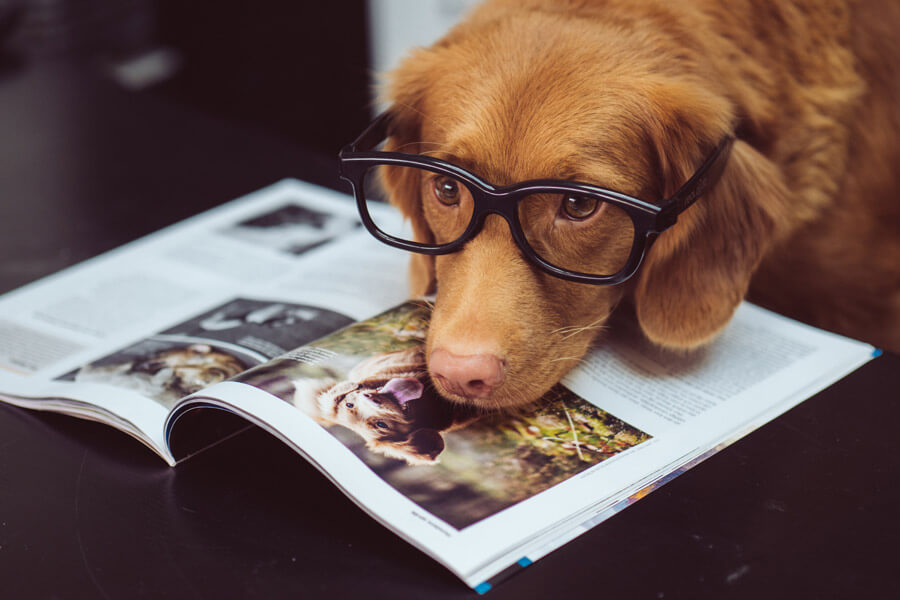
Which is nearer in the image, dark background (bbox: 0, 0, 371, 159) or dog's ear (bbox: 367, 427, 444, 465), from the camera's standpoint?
dog's ear (bbox: 367, 427, 444, 465)

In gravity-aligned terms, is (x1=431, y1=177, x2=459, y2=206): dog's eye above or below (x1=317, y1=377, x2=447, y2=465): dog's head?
above

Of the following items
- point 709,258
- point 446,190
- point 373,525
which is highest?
point 446,190

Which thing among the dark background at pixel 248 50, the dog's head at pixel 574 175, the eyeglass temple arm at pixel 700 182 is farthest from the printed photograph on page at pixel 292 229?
the dark background at pixel 248 50

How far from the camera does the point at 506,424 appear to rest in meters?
1.05

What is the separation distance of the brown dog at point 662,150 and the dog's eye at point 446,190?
0.12 feet

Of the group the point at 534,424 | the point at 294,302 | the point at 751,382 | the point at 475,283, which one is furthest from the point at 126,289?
the point at 751,382

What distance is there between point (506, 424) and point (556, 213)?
12.5 inches

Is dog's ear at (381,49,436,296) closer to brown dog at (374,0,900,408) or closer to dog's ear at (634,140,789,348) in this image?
brown dog at (374,0,900,408)

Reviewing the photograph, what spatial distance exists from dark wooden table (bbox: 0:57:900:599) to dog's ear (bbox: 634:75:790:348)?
0.23 m

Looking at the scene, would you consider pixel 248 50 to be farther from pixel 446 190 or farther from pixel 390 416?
pixel 390 416

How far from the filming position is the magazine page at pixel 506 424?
872mm

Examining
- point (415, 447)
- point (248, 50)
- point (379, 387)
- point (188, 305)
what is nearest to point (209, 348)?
point (188, 305)

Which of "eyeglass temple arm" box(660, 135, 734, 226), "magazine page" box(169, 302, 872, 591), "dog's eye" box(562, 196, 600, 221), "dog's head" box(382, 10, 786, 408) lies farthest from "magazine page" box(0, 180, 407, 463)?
"eyeglass temple arm" box(660, 135, 734, 226)

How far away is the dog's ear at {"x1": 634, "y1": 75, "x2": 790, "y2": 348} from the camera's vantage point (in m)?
1.21
